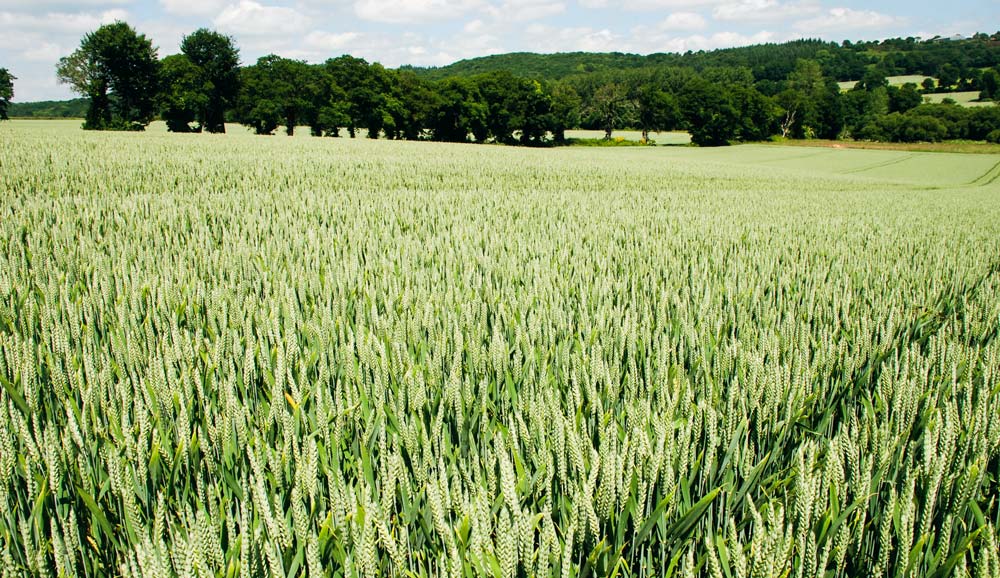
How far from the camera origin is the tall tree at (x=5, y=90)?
170 ft

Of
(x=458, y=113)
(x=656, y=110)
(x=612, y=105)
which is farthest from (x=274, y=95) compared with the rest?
(x=656, y=110)

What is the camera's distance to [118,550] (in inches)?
50.2

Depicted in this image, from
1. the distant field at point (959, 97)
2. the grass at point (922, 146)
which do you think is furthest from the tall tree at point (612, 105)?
the distant field at point (959, 97)

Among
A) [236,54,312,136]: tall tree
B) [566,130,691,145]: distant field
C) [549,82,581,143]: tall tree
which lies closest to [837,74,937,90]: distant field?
[566,130,691,145]: distant field

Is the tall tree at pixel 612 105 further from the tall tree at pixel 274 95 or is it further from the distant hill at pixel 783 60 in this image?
the tall tree at pixel 274 95

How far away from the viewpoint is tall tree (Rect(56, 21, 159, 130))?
4709cm

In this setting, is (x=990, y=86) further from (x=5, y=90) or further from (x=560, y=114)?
(x=5, y=90)

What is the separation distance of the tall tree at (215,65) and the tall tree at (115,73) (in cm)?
375

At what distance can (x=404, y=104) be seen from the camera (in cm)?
5825

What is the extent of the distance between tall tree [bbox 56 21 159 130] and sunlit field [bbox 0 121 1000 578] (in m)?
52.4

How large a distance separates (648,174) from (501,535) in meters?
18.2

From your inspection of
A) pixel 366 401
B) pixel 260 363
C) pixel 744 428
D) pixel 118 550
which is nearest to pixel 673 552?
pixel 744 428

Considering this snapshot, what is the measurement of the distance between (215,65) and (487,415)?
5913 centimetres

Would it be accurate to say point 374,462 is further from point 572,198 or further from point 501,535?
point 572,198
